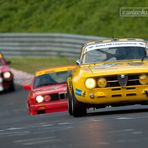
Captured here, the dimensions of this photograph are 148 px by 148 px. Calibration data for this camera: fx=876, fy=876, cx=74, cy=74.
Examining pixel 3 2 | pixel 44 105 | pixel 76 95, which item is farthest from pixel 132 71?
pixel 3 2

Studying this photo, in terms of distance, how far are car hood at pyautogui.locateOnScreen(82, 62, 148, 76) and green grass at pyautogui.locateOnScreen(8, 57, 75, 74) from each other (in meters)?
19.0

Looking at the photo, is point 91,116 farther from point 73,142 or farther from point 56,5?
point 56,5

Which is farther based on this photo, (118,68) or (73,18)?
(73,18)

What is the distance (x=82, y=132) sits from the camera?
1161 centimetres

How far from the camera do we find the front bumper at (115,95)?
45.8ft

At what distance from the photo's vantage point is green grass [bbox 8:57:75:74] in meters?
34.9

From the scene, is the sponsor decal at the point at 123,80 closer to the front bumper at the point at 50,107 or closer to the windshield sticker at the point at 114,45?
the windshield sticker at the point at 114,45

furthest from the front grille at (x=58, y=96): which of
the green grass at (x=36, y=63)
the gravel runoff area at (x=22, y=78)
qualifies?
the green grass at (x=36, y=63)

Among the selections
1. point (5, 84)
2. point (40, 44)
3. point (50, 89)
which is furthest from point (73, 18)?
point (50, 89)

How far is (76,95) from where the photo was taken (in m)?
14.3

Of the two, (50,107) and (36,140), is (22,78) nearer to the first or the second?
(50,107)

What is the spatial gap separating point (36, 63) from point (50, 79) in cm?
1723

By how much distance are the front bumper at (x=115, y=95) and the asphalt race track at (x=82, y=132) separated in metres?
0.25

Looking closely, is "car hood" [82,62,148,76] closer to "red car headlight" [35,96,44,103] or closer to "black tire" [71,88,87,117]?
"black tire" [71,88,87,117]
